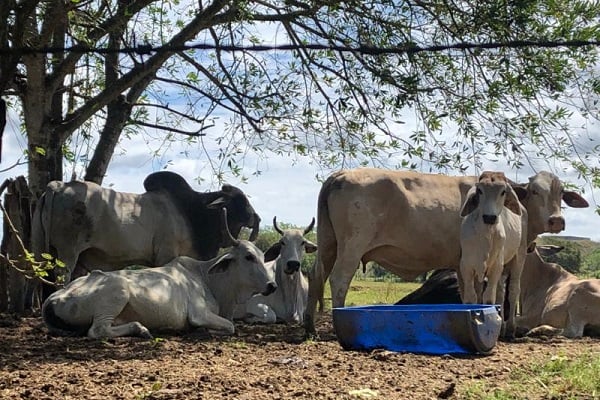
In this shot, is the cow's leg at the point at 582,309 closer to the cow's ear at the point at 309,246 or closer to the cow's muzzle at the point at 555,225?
the cow's muzzle at the point at 555,225

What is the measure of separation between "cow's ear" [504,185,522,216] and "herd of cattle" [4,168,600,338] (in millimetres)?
14

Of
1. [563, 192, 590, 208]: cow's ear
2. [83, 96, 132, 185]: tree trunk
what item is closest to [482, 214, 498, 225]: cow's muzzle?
[563, 192, 590, 208]: cow's ear

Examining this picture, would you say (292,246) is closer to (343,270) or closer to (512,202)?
(343,270)

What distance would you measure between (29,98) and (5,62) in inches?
201

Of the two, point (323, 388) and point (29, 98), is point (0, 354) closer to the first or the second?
point (323, 388)

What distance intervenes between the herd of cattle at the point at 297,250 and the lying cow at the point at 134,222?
0.05 ft

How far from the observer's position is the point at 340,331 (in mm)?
6746

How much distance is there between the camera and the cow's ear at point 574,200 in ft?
31.9

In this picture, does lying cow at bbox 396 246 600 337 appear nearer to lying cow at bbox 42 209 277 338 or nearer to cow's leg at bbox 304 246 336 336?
cow's leg at bbox 304 246 336 336

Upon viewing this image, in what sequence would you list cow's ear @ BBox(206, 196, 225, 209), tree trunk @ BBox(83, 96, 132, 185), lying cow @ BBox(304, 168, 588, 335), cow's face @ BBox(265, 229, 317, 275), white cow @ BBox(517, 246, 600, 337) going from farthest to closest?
tree trunk @ BBox(83, 96, 132, 185) → cow's ear @ BBox(206, 196, 225, 209) → cow's face @ BBox(265, 229, 317, 275) → white cow @ BBox(517, 246, 600, 337) → lying cow @ BBox(304, 168, 588, 335)

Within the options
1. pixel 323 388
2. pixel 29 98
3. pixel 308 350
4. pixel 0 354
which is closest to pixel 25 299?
pixel 29 98

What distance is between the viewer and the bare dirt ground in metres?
4.75

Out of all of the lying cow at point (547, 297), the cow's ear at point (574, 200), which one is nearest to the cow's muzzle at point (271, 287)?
the lying cow at point (547, 297)

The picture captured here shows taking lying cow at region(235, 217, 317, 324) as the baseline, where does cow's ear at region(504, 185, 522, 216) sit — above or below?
above
